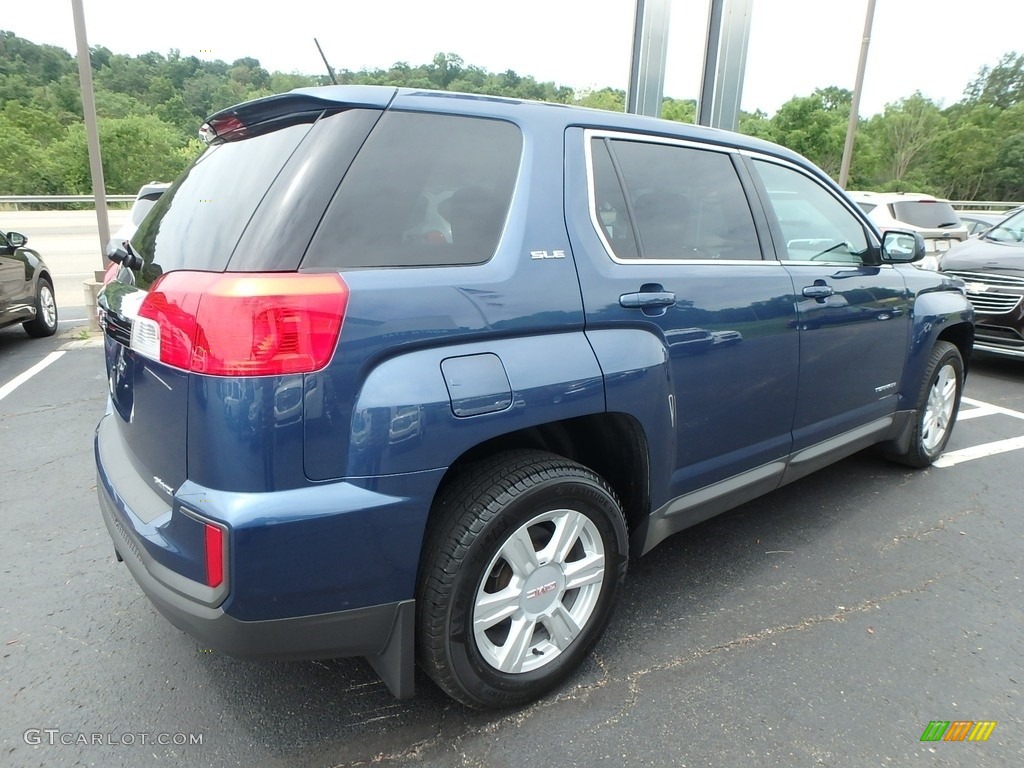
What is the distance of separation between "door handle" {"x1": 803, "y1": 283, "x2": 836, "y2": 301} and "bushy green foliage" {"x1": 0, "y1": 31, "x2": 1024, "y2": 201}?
121 ft

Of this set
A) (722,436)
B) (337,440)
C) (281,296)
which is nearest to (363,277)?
(281,296)

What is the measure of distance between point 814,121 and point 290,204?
4109 cm

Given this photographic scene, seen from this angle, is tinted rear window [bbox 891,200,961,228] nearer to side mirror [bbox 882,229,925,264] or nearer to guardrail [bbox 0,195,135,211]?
side mirror [bbox 882,229,925,264]

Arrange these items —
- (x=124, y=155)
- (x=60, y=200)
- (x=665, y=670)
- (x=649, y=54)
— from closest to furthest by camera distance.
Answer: (x=665, y=670), (x=649, y=54), (x=60, y=200), (x=124, y=155)

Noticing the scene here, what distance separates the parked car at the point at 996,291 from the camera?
6270 mm

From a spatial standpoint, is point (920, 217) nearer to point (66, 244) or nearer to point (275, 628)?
point (275, 628)

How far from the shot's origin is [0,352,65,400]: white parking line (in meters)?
5.60

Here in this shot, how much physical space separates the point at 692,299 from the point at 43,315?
8.13 metres

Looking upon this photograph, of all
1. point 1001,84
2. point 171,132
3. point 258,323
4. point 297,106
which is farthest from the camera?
point 1001,84

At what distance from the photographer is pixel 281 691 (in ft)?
7.18

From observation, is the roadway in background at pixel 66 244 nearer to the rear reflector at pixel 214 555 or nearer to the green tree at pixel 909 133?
the rear reflector at pixel 214 555

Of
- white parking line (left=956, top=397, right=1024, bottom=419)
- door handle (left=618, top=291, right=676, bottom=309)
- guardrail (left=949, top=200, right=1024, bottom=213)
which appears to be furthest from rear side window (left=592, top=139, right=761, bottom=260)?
guardrail (left=949, top=200, right=1024, bottom=213)

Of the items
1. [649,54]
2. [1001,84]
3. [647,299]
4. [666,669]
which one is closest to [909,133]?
[1001,84]

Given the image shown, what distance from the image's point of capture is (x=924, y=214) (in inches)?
422
